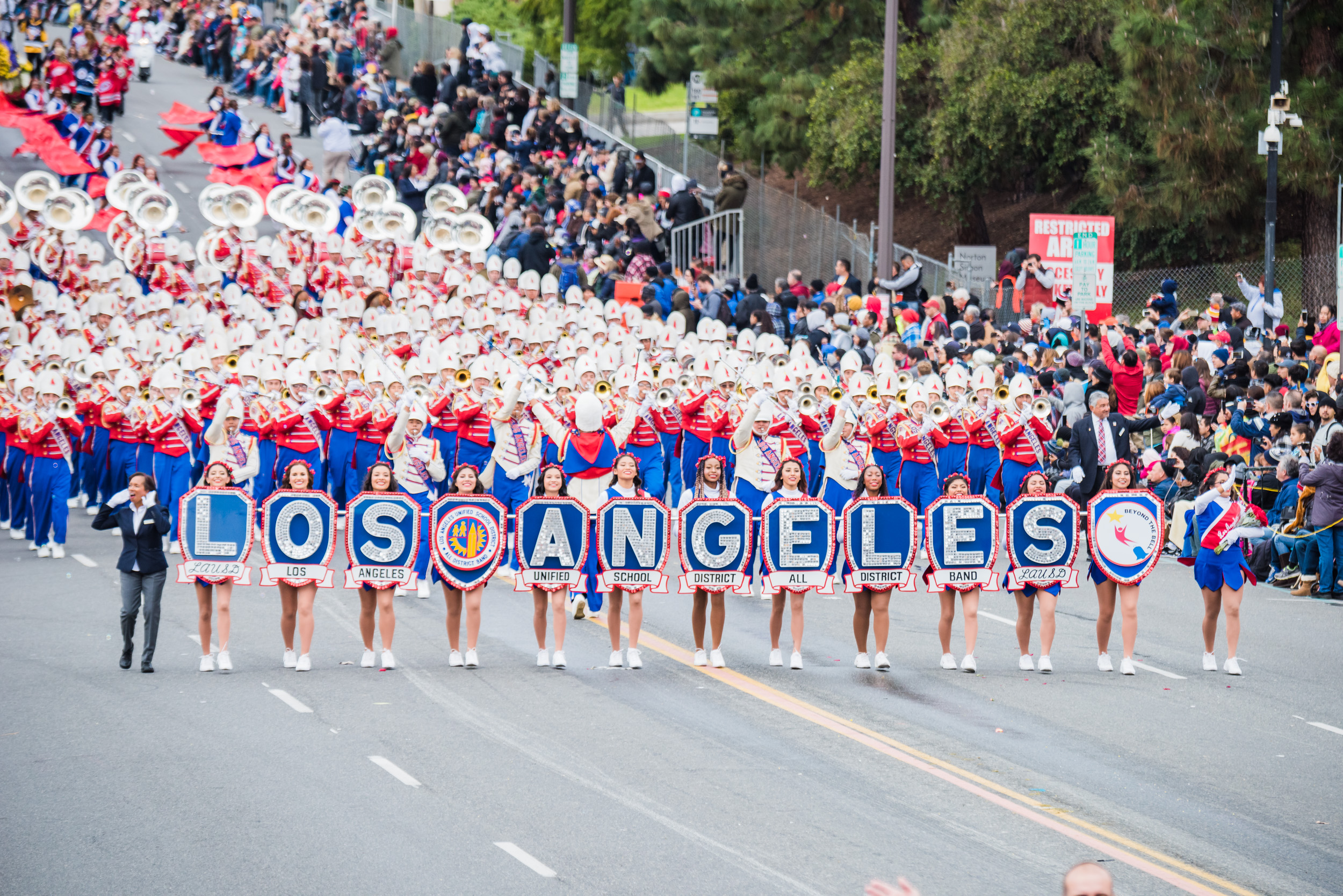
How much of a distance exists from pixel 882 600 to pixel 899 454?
4161mm

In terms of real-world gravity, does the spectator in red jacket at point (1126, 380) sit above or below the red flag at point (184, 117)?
below

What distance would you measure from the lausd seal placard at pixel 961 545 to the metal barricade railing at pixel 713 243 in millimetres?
17033

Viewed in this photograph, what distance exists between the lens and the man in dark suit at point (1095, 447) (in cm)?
1777

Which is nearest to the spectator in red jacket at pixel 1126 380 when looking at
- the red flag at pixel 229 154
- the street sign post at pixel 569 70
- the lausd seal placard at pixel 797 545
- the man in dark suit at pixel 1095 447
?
the man in dark suit at pixel 1095 447

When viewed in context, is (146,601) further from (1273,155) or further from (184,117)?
(184,117)

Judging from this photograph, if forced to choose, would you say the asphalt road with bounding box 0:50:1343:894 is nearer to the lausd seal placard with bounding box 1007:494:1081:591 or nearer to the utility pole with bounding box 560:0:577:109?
the lausd seal placard with bounding box 1007:494:1081:591

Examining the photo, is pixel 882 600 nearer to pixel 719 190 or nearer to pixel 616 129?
pixel 719 190

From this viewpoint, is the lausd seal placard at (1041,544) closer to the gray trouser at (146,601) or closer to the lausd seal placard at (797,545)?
Result: the lausd seal placard at (797,545)

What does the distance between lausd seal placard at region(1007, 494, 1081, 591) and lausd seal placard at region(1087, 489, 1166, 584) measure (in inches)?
6.7

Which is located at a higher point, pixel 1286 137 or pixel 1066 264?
pixel 1286 137

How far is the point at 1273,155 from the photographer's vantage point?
21.3m

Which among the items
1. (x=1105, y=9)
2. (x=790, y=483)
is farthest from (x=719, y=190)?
(x=790, y=483)

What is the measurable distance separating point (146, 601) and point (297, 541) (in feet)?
3.76

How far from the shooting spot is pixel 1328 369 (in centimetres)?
1888
